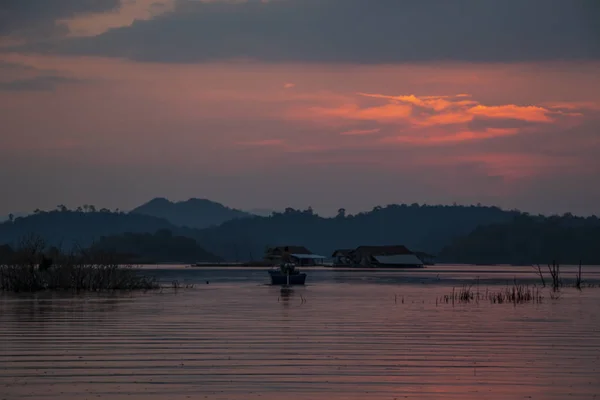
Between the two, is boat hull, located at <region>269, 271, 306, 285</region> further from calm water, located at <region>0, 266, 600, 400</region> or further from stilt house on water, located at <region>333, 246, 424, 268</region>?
stilt house on water, located at <region>333, 246, 424, 268</region>

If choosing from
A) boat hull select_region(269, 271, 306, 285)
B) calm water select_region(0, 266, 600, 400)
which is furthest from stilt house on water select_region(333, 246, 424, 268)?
calm water select_region(0, 266, 600, 400)

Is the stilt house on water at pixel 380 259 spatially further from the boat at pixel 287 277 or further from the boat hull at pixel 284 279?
the boat hull at pixel 284 279

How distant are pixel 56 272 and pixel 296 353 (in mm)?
38193

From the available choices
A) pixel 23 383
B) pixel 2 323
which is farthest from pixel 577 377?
pixel 2 323

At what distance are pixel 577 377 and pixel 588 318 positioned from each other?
19.0 metres

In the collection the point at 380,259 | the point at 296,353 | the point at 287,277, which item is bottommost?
the point at 296,353

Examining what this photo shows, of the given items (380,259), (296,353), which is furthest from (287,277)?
(380,259)

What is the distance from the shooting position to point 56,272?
60281mm

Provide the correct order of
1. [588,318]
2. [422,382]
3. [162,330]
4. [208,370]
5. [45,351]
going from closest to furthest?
[422,382]
[208,370]
[45,351]
[162,330]
[588,318]

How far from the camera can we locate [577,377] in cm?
2134

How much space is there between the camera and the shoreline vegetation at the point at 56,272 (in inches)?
2320

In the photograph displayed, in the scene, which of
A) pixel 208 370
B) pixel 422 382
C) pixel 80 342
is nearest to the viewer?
pixel 422 382

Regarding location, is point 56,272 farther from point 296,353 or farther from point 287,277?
point 296,353

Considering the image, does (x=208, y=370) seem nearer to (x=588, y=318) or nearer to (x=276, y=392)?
(x=276, y=392)
